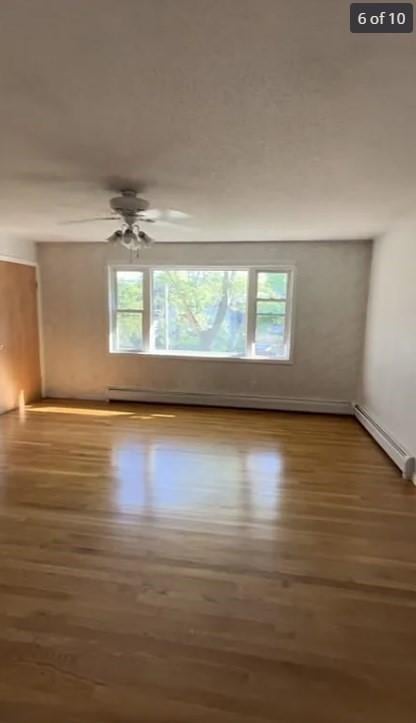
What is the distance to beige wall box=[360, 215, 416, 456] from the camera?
11.8 feet

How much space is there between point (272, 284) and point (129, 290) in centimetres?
208

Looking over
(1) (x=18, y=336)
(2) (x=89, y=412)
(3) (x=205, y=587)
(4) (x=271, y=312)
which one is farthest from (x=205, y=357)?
(3) (x=205, y=587)

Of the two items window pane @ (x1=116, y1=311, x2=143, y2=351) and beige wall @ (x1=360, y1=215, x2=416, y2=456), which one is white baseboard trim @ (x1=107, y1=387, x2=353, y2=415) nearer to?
beige wall @ (x1=360, y1=215, x2=416, y2=456)

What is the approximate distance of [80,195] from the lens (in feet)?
10.6

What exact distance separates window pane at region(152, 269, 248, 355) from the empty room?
0.19 feet

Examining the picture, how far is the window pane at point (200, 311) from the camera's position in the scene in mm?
5645

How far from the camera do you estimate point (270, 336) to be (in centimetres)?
561

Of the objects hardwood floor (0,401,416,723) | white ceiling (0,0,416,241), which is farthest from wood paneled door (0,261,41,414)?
white ceiling (0,0,416,241)

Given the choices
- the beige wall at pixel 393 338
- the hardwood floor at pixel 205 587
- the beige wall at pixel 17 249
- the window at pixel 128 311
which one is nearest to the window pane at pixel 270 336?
the beige wall at pixel 393 338

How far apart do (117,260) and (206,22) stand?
15.6 ft

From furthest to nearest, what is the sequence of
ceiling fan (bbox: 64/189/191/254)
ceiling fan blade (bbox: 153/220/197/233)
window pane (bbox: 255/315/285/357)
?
window pane (bbox: 255/315/285/357)
ceiling fan blade (bbox: 153/220/197/233)
ceiling fan (bbox: 64/189/191/254)

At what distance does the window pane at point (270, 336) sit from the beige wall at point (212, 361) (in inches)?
7.8

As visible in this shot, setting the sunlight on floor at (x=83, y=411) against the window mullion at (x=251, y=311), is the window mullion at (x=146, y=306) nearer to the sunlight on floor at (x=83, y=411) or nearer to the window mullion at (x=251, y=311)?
the sunlight on floor at (x=83, y=411)

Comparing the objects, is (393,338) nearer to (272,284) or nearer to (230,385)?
(272,284)
